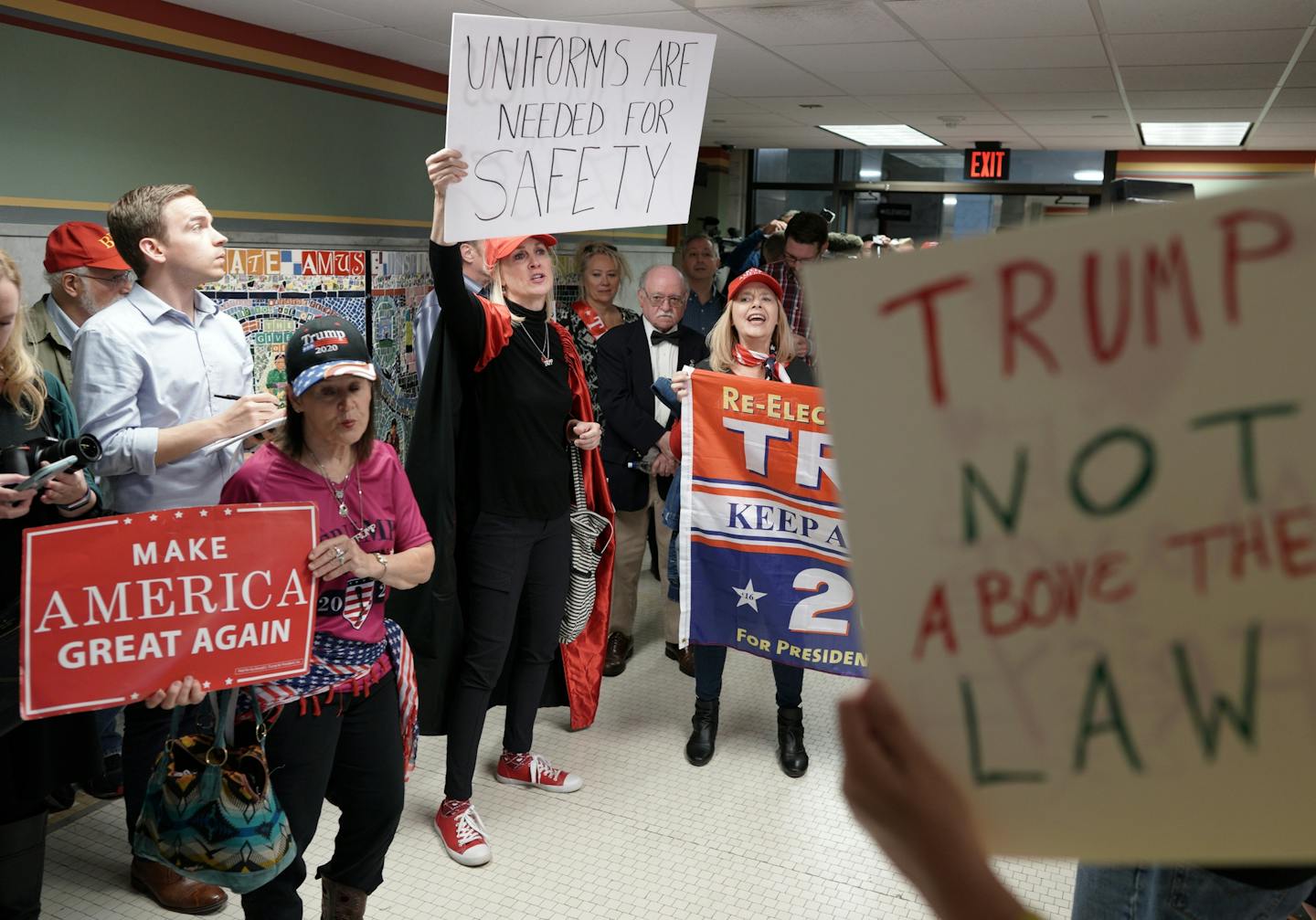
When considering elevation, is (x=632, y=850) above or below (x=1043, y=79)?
below

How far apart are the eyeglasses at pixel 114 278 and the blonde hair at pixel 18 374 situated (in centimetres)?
116

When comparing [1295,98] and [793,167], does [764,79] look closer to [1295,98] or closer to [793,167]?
[1295,98]

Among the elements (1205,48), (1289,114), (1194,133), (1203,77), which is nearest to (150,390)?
Result: (1205,48)

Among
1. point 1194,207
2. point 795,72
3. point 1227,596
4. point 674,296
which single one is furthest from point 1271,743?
point 795,72

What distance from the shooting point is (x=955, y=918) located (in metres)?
0.67

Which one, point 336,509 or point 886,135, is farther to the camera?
point 886,135

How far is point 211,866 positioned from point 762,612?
176cm

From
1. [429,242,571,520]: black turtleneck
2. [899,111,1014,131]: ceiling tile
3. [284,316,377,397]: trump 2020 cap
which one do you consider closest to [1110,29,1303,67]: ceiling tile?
[899,111,1014,131]: ceiling tile

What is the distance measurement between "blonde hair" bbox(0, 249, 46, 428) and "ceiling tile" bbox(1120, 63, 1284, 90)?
5.09m

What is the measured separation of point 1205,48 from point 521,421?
3855mm

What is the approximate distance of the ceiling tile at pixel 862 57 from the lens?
4.97 metres

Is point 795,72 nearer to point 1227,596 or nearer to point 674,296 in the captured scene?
point 674,296

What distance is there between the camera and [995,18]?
428cm

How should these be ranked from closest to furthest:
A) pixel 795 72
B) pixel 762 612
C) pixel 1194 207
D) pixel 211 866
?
pixel 1194 207 < pixel 211 866 < pixel 762 612 < pixel 795 72
